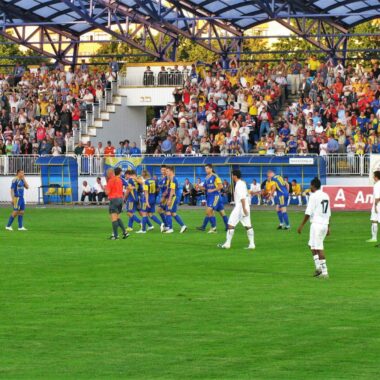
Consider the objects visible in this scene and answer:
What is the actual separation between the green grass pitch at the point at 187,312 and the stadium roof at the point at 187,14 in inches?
1141

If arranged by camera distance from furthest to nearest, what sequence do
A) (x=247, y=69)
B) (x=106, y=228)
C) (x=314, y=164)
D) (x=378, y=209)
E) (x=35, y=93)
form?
(x=35, y=93), (x=247, y=69), (x=314, y=164), (x=106, y=228), (x=378, y=209)

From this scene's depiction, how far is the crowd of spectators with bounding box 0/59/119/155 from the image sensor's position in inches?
2356

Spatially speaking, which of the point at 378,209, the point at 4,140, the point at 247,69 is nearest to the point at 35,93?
the point at 4,140

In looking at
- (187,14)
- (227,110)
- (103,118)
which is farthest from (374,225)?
(187,14)

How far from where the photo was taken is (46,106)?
6291 centimetres

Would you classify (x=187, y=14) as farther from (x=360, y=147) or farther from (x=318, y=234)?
(x=318, y=234)

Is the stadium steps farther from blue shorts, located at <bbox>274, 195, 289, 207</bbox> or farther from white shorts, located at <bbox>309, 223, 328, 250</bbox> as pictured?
white shorts, located at <bbox>309, 223, 328, 250</bbox>

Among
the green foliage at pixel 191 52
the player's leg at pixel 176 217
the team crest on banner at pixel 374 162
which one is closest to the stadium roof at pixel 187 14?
the team crest on banner at pixel 374 162

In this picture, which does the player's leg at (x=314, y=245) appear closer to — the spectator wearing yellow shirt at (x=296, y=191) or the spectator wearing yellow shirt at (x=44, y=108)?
the spectator wearing yellow shirt at (x=296, y=191)

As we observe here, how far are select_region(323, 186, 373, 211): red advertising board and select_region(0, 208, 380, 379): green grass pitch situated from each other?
49.3ft

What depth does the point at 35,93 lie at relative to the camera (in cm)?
6450

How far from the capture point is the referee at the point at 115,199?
109 ft

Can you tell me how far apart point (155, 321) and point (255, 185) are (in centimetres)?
3543

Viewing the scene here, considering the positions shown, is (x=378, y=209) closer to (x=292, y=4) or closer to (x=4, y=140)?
(x=292, y=4)
